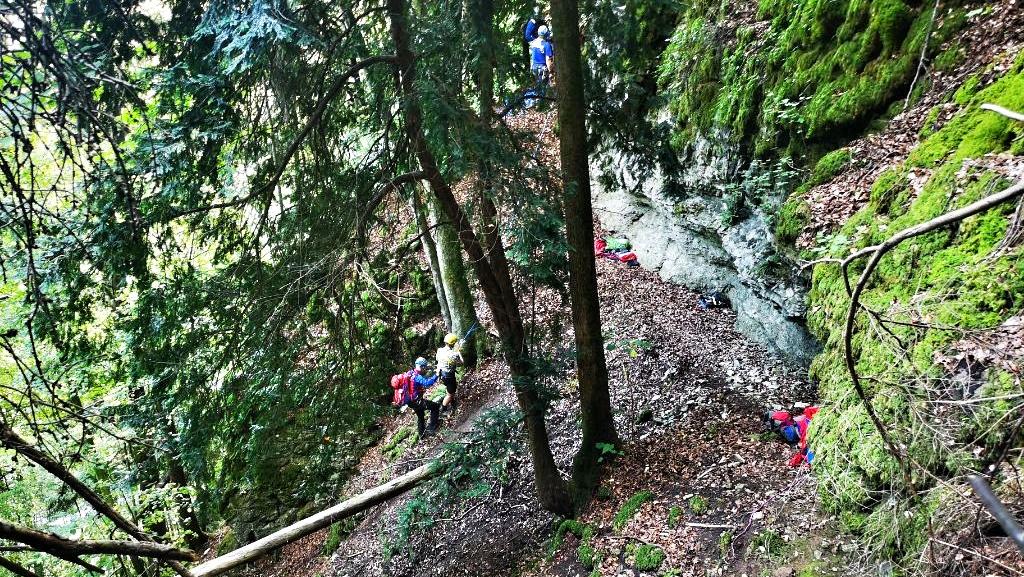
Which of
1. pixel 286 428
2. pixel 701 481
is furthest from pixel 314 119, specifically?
pixel 701 481

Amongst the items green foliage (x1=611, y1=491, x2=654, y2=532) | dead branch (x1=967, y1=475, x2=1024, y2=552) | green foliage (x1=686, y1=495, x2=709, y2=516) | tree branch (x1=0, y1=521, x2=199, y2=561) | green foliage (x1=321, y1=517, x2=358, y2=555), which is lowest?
green foliage (x1=321, y1=517, x2=358, y2=555)

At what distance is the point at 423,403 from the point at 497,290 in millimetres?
4639

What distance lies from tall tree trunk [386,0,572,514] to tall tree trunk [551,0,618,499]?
1.30 feet

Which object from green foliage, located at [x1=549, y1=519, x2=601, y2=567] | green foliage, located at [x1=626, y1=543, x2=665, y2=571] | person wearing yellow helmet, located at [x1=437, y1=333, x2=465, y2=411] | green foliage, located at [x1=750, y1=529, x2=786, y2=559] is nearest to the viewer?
green foliage, located at [x1=750, y1=529, x2=786, y2=559]

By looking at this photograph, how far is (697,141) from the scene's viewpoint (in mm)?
8062

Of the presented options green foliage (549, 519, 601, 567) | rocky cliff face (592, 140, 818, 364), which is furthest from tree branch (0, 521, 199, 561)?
rocky cliff face (592, 140, 818, 364)

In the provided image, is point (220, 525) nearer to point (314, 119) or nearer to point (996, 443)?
point (314, 119)

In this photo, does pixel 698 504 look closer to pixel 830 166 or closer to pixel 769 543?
pixel 769 543

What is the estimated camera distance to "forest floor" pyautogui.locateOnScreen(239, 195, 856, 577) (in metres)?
4.82

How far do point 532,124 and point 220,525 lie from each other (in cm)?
1055

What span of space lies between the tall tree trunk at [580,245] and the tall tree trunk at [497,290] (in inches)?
15.6

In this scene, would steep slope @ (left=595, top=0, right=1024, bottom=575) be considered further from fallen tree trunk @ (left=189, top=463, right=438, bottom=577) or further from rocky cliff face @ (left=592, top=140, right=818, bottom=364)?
fallen tree trunk @ (left=189, top=463, right=438, bottom=577)

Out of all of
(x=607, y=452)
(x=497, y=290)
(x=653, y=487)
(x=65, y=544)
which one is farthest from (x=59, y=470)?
(x=607, y=452)

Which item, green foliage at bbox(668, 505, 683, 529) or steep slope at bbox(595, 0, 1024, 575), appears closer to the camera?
steep slope at bbox(595, 0, 1024, 575)
